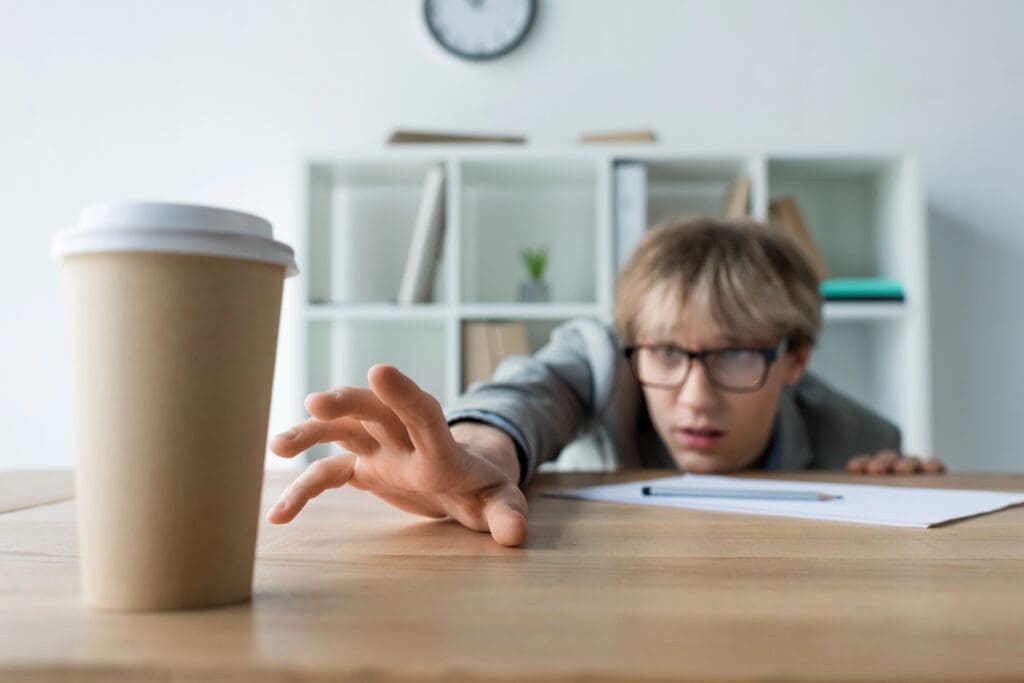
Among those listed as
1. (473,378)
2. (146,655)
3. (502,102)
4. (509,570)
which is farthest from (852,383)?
(146,655)

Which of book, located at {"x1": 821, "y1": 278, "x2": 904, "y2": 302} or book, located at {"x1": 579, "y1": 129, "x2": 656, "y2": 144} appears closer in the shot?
book, located at {"x1": 821, "y1": 278, "x2": 904, "y2": 302}

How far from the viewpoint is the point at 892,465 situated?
49.9 inches

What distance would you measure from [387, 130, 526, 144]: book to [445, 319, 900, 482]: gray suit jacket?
1.02 meters

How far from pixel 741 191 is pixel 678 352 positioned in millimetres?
1208

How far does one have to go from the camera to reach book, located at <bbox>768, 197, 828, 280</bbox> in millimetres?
2574

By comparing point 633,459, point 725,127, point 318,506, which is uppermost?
point 725,127

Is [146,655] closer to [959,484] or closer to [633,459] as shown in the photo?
[959,484]

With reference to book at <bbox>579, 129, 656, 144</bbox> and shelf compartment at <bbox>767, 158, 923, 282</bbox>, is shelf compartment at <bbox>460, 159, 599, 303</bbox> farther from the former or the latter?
shelf compartment at <bbox>767, 158, 923, 282</bbox>

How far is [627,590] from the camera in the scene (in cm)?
40

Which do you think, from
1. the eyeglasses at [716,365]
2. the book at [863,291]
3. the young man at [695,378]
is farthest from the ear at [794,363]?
the book at [863,291]

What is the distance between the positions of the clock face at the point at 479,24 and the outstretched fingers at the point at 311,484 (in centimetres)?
242

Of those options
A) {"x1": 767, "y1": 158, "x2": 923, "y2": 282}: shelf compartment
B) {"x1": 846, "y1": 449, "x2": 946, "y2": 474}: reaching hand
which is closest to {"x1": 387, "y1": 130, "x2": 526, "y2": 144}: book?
{"x1": 767, "y1": 158, "x2": 923, "y2": 282}: shelf compartment

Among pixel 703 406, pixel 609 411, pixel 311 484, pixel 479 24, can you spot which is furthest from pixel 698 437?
pixel 479 24

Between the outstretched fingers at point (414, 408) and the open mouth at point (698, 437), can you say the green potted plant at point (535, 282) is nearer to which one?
the open mouth at point (698, 437)
